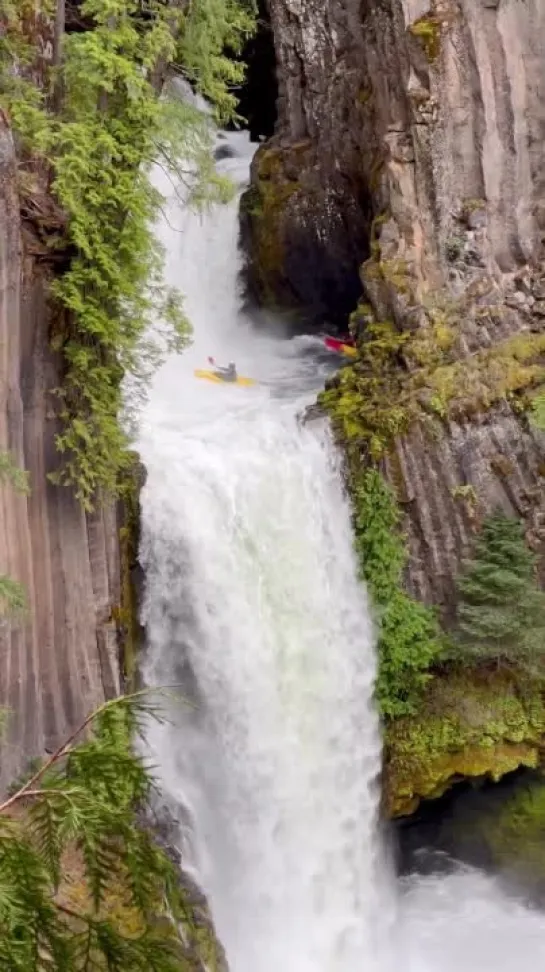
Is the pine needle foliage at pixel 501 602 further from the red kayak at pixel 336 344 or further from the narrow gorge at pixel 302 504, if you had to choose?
the red kayak at pixel 336 344

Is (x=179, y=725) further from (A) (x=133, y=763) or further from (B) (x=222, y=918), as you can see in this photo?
(A) (x=133, y=763)

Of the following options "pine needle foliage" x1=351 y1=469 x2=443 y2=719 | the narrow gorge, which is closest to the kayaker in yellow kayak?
the narrow gorge

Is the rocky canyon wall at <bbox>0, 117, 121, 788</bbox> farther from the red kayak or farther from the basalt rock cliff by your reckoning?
the red kayak

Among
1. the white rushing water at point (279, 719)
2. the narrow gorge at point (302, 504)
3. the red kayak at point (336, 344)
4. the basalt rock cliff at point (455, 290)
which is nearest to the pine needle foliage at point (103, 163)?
the narrow gorge at point (302, 504)

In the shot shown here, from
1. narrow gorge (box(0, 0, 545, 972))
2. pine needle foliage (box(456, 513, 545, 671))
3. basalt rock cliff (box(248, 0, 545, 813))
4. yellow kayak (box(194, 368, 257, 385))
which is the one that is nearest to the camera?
narrow gorge (box(0, 0, 545, 972))

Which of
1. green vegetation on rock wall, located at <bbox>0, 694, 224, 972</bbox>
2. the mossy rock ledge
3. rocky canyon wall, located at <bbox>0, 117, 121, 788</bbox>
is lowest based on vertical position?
the mossy rock ledge

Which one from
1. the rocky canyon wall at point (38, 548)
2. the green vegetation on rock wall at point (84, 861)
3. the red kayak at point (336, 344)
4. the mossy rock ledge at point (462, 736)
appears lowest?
the mossy rock ledge at point (462, 736)

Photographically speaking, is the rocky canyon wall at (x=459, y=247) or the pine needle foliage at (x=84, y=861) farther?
the rocky canyon wall at (x=459, y=247)
